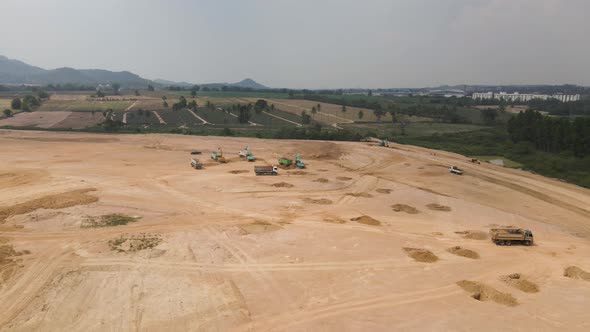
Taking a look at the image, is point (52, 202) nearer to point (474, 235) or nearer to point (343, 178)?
point (343, 178)

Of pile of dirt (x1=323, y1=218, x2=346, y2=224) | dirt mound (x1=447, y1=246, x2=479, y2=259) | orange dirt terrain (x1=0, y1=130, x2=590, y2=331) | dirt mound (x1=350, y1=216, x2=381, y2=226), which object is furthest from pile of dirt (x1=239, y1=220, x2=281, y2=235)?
dirt mound (x1=447, y1=246, x2=479, y2=259)

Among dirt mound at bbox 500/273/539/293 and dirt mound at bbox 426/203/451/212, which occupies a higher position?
dirt mound at bbox 426/203/451/212

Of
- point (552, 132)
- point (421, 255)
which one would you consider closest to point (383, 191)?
point (421, 255)

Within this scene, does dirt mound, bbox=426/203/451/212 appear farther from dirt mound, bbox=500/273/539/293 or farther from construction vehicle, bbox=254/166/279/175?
construction vehicle, bbox=254/166/279/175

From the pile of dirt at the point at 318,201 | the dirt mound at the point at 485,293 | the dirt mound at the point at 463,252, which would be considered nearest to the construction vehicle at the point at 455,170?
the pile of dirt at the point at 318,201

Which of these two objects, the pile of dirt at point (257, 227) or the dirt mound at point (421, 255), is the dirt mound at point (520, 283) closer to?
the dirt mound at point (421, 255)

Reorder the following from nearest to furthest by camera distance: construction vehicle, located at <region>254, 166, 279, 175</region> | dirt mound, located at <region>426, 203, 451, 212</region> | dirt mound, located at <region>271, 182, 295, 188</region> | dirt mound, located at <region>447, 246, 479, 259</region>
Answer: dirt mound, located at <region>447, 246, 479, 259</region>, dirt mound, located at <region>426, 203, 451, 212</region>, dirt mound, located at <region>271, 182, 295, 188</region>, construction vehicle, located at <region>254, 166, 279, 175</region>
